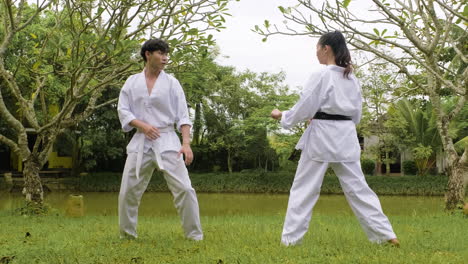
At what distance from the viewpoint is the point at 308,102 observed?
4141 millimetres

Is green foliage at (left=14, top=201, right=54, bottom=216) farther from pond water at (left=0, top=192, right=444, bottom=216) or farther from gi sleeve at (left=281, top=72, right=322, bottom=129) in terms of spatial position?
gi sleeve at (left=281, top=72, right=322, bottom=129)

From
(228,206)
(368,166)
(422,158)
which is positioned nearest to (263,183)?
(368,166)

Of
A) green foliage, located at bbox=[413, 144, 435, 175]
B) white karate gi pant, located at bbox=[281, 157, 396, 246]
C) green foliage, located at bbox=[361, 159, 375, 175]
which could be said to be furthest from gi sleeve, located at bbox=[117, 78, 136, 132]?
green foliage, located at bbox=[361, 159, 375, 175]

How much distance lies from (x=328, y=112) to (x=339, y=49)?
49 cm

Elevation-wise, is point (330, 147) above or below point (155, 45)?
below

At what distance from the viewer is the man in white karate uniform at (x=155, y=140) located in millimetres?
4508

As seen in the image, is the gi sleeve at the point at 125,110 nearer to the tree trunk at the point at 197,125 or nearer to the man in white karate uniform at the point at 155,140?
the man in white karate uniform at the point at 155,140

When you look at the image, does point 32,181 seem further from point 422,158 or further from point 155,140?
point 422,158

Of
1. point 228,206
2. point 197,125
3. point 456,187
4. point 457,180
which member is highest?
point 197,125

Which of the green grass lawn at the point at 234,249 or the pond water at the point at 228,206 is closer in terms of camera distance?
the green grass lawn at the point at 234,249

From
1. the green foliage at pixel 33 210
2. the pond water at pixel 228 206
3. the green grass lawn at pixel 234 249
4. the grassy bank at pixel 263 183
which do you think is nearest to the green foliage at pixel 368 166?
the grassy bank at pixel 263 183

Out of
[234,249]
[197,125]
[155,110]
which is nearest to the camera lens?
[234,249]

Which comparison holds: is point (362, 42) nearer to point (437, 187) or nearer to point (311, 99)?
point (311, 99)

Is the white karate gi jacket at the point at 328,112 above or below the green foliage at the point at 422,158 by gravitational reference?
above
